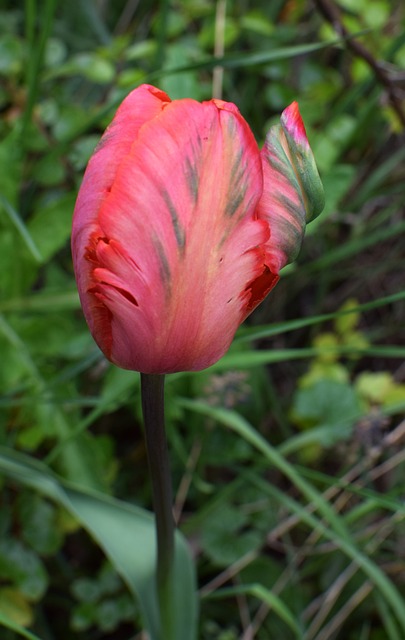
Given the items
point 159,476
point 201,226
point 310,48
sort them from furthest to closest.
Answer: point 310,48 → point 159,476 → point 201,226

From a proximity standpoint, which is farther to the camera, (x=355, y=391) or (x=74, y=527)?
(x=355, y=391)

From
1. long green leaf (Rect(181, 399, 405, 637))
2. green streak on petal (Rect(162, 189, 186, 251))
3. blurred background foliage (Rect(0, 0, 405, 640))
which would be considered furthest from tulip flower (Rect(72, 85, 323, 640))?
long green leaf (Rect(181, 399, 405, 637))

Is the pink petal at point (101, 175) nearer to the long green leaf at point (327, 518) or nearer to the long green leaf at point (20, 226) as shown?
the long green leaf at point (20, 226)

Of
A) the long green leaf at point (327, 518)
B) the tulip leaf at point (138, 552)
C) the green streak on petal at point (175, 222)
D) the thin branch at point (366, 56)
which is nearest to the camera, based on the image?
the green streak on petal at point (175, 222)

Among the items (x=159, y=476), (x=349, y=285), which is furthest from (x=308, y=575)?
(x=159, y=476)

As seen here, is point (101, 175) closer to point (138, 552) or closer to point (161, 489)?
point (161, 489)

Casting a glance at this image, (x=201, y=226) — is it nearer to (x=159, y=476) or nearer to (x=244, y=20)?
(x=159, y=476)

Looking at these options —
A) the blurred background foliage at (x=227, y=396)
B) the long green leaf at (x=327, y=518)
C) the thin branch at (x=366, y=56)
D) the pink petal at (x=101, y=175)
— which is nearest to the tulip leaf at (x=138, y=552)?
the blurred background foliage at (x=227, y=396)
